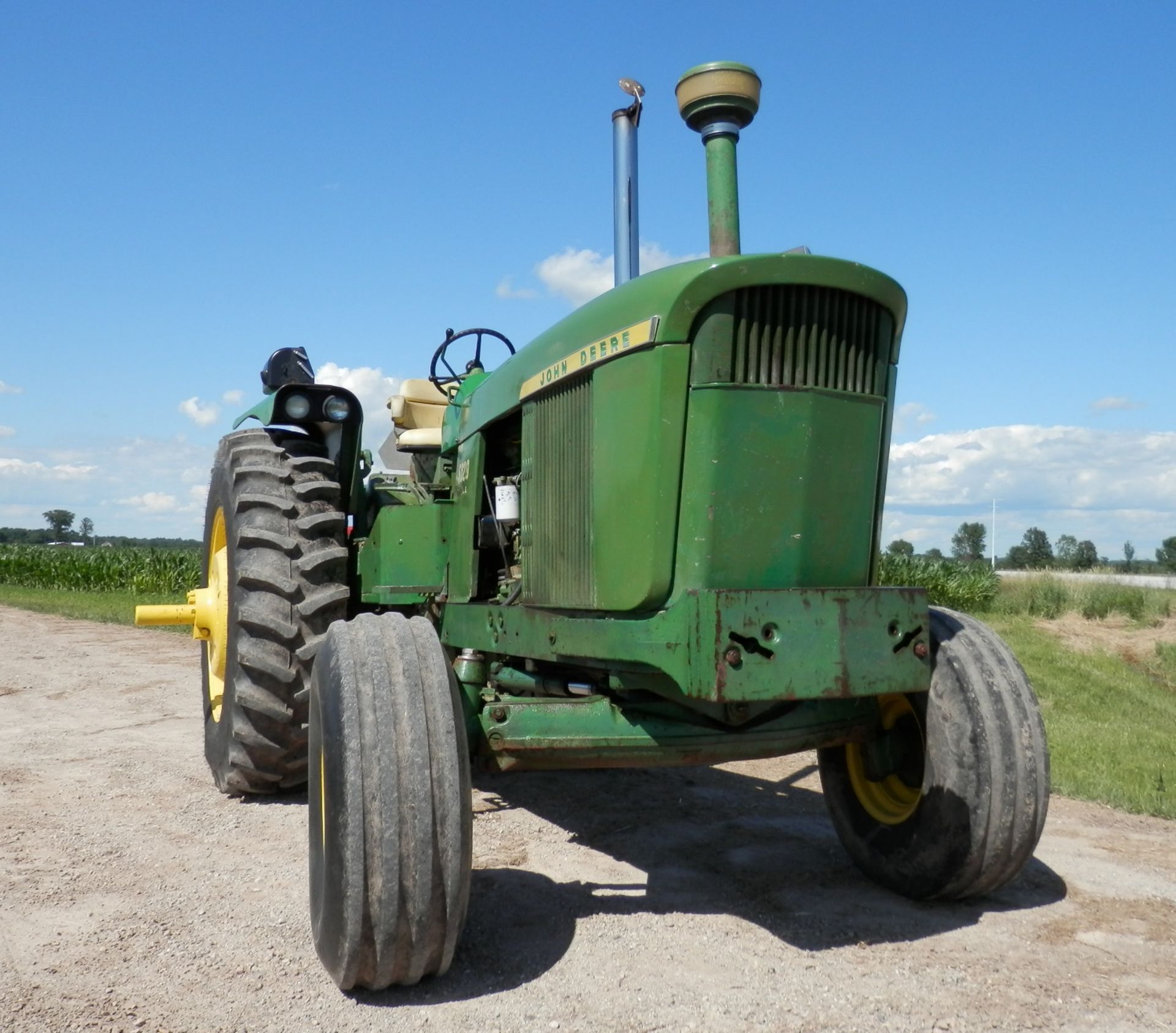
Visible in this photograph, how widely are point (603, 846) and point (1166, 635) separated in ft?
55.3

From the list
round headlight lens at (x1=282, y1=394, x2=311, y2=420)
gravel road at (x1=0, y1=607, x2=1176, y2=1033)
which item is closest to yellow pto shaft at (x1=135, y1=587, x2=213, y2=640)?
gravel road at (x1=0, y1=607, x2=1176, y2=1033)

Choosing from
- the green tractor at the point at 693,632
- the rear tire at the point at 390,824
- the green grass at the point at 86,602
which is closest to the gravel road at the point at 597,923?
the rear tire at the point at 390,824

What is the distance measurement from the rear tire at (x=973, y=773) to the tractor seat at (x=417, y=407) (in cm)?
308

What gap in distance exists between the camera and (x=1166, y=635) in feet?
58.9

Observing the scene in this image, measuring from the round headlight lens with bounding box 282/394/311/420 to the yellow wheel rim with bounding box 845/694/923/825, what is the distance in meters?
3.14

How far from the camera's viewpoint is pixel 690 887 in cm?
375

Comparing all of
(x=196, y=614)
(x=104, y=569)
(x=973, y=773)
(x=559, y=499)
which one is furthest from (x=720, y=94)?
(x=104, y=569)

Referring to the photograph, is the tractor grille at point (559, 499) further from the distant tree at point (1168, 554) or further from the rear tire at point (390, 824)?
the distant tree at point (1168, 554)

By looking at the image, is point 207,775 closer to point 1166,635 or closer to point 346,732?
point 346,732

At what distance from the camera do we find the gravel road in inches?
107

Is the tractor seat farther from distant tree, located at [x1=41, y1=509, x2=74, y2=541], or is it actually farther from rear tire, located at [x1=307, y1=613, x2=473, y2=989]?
distant tree, located at [x1=41, y1=509, x2=74, y2=541]

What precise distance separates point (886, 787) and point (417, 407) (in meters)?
3.27

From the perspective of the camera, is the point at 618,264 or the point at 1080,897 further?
the point at 618,264

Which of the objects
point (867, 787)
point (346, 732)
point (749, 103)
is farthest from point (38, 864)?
point (749, 103)
